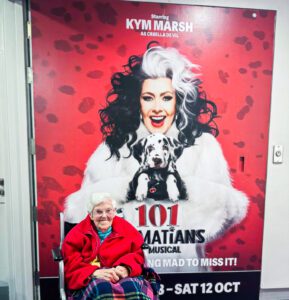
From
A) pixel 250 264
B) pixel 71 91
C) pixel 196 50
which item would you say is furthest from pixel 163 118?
pixel 250 264

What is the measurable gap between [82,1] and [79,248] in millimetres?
1668

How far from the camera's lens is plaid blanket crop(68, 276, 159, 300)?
67.3 inches

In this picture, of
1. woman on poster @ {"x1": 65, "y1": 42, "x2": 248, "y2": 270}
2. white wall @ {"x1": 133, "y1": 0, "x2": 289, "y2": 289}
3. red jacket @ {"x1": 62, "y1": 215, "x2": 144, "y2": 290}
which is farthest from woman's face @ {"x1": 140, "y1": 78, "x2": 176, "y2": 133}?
red jacket @ {"x1": 62, "y1": 215, "x2": 144, "y2": 290}

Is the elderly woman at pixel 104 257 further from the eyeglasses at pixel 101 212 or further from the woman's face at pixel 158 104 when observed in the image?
the woman's face at pixel 158 104

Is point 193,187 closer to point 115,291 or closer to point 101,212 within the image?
point 101,212

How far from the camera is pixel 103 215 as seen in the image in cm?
191

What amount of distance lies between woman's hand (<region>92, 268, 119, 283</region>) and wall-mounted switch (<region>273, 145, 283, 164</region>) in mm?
1480

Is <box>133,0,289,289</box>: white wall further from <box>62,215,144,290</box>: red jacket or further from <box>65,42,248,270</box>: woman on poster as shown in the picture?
<box>62,215,144,290</box>: red jacket

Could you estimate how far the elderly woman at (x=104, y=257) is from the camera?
1746 millimetres

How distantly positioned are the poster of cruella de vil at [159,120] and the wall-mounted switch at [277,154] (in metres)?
0.08

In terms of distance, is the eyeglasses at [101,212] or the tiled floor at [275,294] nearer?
the eyeglasses at [101,212]

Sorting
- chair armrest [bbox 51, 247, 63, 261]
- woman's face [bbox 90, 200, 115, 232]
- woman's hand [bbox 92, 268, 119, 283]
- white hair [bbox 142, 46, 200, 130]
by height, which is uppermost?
white hair [bbox 142, 46, 200, 130]

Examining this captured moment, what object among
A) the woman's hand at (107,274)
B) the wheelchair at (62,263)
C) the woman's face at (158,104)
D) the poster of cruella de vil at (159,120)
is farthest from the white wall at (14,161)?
the woman's face at (158,104)

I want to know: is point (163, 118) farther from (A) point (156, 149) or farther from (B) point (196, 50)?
Result: (B) point (196, 50)
